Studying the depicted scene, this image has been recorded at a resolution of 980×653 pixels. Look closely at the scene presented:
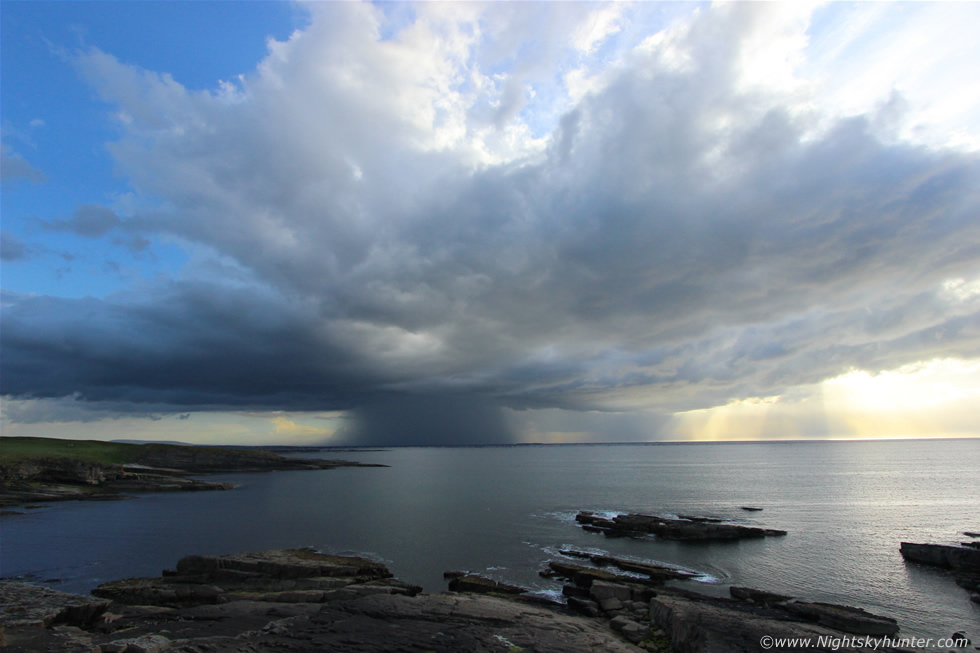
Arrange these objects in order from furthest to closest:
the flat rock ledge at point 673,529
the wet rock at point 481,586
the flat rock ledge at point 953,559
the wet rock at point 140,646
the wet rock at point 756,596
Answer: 1. the flat rock ledge at point 673,529
2. the flat rock ledge at point 953,559
3. the wet rock at point 481,586
4. the wet rock at point 756,596
5. the wet rock at point 140,646

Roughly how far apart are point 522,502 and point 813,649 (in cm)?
6421

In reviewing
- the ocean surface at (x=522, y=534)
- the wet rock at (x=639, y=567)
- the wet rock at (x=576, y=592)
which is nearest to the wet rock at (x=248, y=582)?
the ocean surface at (x=522, y=534)

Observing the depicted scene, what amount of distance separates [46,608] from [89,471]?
95.0 metres

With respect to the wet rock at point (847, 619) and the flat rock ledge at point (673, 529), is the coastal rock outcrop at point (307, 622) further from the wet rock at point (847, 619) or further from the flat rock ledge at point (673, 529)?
the flat rock ledge at point (673, 529)

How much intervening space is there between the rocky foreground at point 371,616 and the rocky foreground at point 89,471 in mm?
70723

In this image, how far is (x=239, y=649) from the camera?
1998 cm

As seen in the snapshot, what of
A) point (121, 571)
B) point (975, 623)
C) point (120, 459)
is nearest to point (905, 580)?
point (975, 623)

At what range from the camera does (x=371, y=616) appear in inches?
976

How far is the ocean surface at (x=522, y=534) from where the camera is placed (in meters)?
37.2

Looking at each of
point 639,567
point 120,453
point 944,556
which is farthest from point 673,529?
point 120,453

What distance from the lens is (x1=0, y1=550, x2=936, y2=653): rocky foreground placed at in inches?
848

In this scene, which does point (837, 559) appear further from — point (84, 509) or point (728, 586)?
point (84, 509)

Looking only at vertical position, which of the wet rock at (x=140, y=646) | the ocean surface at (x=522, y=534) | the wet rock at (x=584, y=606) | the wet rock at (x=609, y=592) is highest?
the wet rock at (x=140, y=646)

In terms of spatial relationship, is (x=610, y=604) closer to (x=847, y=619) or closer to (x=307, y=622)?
(x=847, y=619)
